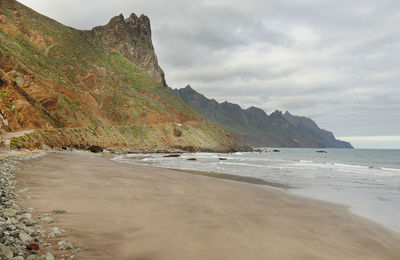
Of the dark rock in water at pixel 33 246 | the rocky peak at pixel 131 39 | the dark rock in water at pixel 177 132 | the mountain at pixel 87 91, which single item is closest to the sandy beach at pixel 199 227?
the dark rock in water at pixel 33 246

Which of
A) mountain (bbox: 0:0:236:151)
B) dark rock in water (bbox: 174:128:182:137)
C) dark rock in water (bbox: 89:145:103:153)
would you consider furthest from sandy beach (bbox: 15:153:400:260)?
dark rock in water (bbox: 174:128:182:137)

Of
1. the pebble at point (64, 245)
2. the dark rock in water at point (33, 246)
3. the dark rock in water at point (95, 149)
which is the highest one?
the dark rock in water at point (33, 246)

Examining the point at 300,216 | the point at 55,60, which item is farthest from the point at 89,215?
the point at 55,60

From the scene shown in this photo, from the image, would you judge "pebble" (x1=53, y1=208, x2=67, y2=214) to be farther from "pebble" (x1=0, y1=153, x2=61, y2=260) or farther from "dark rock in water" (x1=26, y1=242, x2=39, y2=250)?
"dark rock in water" (x1=26, y1=242, x2=39, y2=250)

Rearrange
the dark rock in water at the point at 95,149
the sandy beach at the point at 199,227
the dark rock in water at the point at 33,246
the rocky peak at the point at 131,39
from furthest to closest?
the rocky peak at the point at 131,39, the dark rock in water at the point at 95,149, the sandy beach at the point at 199,227, the dark rock in water at the point at 33,246

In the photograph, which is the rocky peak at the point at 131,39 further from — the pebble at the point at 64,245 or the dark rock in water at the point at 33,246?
the dark rock in water at the point at 33,246

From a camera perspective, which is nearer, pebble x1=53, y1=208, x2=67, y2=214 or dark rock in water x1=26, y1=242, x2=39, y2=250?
dark rock in water x1=26, y1=242, x2=39, y2=250

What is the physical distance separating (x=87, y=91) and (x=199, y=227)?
3300 inches

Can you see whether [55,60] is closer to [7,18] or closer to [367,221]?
[7,18]

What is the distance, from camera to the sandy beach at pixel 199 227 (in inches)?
184

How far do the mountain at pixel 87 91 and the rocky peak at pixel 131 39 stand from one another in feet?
1.65

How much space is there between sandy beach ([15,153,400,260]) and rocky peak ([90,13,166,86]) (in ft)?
395

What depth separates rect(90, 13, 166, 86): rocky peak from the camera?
117562 mm

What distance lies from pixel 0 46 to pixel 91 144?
2680cm
